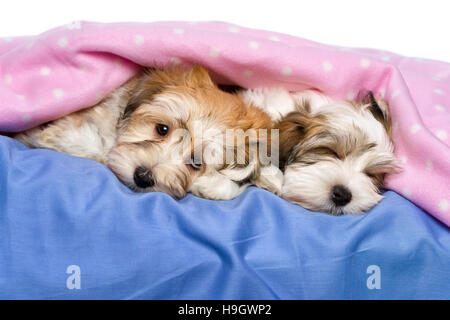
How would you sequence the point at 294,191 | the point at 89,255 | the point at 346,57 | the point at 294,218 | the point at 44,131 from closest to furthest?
the point at 89,255 → the point at 294,218 → the point at 294,191 → the point at 44,131 → the point at 346,57

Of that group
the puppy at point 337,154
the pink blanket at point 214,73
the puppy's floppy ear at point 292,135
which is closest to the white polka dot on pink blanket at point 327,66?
the pink blanket at point 214,73

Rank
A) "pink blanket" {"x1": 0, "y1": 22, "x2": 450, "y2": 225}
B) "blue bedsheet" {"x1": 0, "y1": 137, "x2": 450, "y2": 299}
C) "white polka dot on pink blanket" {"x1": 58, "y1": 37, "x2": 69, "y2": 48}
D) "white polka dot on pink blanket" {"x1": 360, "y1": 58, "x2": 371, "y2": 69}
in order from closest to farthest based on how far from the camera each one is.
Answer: "blue bedsheet" {"x1": 0, "y1": 137, "x2": 450, "y2": 299}
"pink blanket" {"x1": 0, "y1": 22, "x2": 450, "y2": 225}
"white polka dot on pink blanket" {"x1": 58, "y1": 37, "x2": 69, "y2": 48}
"white polka dot on pink blanket" {"x1": 360, "y1": 58, "x2": 371, "y2": 69}

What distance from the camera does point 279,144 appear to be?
8.93ft

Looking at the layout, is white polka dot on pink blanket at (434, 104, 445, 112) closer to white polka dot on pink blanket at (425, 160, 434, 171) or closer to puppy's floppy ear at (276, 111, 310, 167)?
white polka dot on pink blanket at (425, 160, 434, 171)

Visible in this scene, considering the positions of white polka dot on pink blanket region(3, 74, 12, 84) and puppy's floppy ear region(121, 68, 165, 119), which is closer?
puppy's floppy ear region(121, 68, 165, 119)

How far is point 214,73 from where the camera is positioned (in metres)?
2.99

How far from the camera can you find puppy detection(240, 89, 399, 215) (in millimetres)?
2488

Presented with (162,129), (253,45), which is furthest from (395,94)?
(162,129)

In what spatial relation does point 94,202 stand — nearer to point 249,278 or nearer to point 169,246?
point 169,246

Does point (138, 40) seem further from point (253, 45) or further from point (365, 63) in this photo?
point (365, 63)

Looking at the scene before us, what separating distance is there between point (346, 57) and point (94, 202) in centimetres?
177

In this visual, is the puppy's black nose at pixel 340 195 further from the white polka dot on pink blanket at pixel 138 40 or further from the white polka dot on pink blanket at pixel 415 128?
the white polka dot on pink blanket at pixel 138 40

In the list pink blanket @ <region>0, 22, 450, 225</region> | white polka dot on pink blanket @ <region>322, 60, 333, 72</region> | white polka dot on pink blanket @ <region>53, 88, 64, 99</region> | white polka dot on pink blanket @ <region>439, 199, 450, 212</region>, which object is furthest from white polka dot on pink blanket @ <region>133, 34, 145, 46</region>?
white polka dot on pink blanket @ <region>439, 199, 450, 212</region>

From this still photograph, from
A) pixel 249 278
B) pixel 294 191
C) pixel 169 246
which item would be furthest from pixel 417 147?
pixel 169 246
